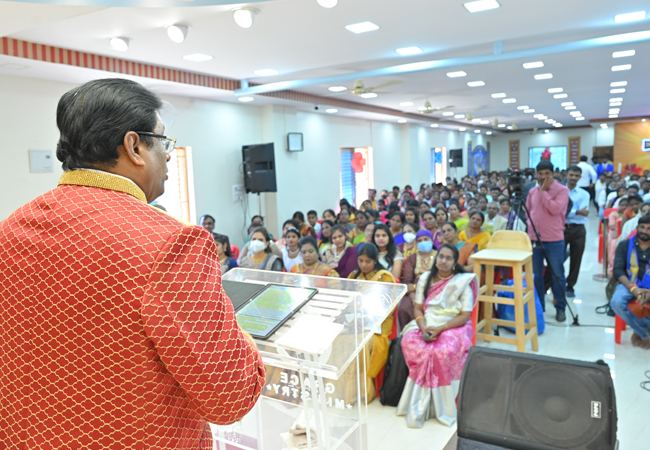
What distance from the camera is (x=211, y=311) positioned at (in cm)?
78

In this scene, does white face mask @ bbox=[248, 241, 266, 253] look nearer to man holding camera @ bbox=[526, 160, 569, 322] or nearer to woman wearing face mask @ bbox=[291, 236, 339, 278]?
woman wearing face mask @ bbox=[291, 236, 339, 278]

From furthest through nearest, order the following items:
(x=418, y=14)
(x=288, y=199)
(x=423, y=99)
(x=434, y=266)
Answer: (x=423, y=99), (x=288, y=199), (x=418, y=14), (x=434, y=266)

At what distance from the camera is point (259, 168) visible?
7.50m

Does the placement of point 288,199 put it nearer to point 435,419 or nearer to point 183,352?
point 435,419

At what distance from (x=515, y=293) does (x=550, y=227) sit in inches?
45.1

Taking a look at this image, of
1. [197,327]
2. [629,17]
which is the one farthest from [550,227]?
[197,327]

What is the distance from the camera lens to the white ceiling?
3.50 meters

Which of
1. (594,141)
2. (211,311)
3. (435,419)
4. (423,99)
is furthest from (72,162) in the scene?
(594,141)

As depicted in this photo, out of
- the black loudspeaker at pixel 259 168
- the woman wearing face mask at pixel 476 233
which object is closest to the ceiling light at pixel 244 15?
the woman wearing face mask at pixel 476 233

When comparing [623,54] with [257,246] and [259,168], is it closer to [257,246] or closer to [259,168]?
[257,246]

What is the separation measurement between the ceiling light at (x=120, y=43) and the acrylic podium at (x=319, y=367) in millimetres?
3111

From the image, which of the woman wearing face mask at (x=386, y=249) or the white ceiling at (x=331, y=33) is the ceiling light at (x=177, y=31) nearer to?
the white ceiling at (x=331, y=33)

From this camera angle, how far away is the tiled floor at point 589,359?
8.79 feet

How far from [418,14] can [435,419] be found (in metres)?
2.99
